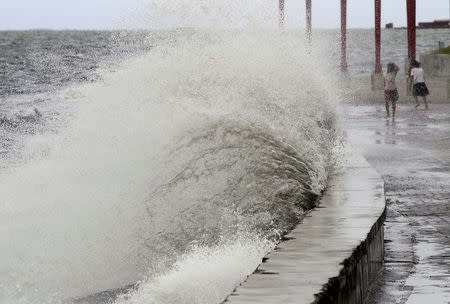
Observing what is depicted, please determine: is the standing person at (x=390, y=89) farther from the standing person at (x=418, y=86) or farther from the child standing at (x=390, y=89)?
the standing person at (x=418, y=86)

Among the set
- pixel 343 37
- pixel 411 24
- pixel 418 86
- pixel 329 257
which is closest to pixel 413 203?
pixel 329 257

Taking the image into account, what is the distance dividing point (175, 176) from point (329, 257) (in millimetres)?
3827

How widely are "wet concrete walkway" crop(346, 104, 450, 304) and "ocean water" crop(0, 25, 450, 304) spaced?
0.79 meters

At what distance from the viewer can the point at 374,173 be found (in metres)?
10.3

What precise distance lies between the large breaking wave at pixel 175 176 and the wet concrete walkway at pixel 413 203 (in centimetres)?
80

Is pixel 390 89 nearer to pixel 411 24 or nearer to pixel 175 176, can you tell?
pixel 411 24

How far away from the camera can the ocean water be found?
Result: 8.27m

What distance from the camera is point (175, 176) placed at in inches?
385

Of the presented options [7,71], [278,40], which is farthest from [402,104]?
[7,71]

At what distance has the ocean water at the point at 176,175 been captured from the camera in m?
8.27

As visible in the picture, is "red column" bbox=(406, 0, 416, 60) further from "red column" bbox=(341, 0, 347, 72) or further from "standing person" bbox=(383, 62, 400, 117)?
"standing person" bbox=(383, 62, 400, 117)

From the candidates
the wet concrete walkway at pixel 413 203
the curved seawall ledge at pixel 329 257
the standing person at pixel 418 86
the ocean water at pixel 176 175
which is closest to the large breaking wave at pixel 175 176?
the ocean water at pixel 176 175

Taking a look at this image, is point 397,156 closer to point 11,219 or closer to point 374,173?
point 374,173

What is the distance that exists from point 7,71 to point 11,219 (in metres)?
83.2
